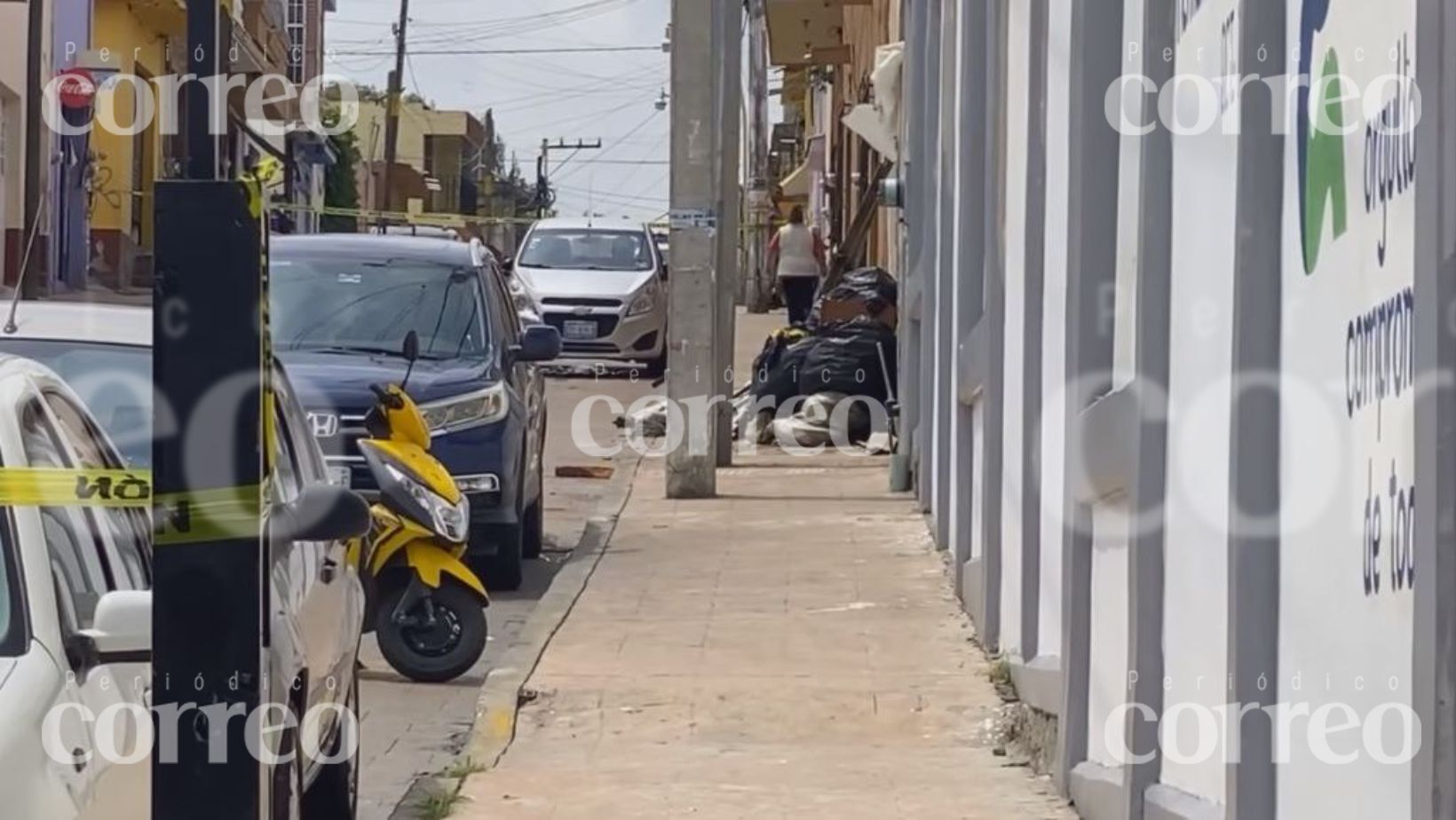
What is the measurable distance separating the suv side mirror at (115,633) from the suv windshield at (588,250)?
20634 millimetres

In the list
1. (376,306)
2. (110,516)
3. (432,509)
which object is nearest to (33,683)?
(110,516)

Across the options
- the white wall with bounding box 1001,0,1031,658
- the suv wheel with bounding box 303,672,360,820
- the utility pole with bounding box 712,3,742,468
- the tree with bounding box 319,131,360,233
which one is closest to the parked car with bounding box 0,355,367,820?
the suv wheel with bounding box 303,672,360,820

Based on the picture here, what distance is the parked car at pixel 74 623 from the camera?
147 inches

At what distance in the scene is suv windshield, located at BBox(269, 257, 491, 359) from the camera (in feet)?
37.7

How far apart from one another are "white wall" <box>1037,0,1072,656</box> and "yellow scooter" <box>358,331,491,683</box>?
8.04 ft

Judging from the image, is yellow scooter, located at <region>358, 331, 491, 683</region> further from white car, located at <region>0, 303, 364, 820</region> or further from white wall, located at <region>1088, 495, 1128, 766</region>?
white wall, located at <region>1088, 495, 1128, 766</region>

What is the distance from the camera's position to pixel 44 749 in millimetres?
3705

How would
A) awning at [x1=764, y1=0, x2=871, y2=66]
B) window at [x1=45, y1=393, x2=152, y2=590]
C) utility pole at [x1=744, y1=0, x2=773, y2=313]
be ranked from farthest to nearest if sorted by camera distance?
utility pole at [x1=744, y1=0, x2=773, y2=313] < awning at [x1=764, y1=0, x2=871, y2=66] < window at [x1=45, y1=393, x2=152, y2=590]

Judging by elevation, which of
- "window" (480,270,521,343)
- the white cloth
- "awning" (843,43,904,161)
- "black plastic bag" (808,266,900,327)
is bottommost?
"window" (480,270,521,343)

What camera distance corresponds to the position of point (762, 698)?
8.07 meters

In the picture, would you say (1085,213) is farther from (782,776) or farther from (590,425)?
(590,425)

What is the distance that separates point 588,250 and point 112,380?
18.9 meters

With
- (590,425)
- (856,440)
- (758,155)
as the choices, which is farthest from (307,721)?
(758,155)

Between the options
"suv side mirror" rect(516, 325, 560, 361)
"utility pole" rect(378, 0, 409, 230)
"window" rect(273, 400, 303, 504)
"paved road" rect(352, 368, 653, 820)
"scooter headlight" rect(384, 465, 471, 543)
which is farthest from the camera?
"utility pole" rect(378, 0, 409, 230)
